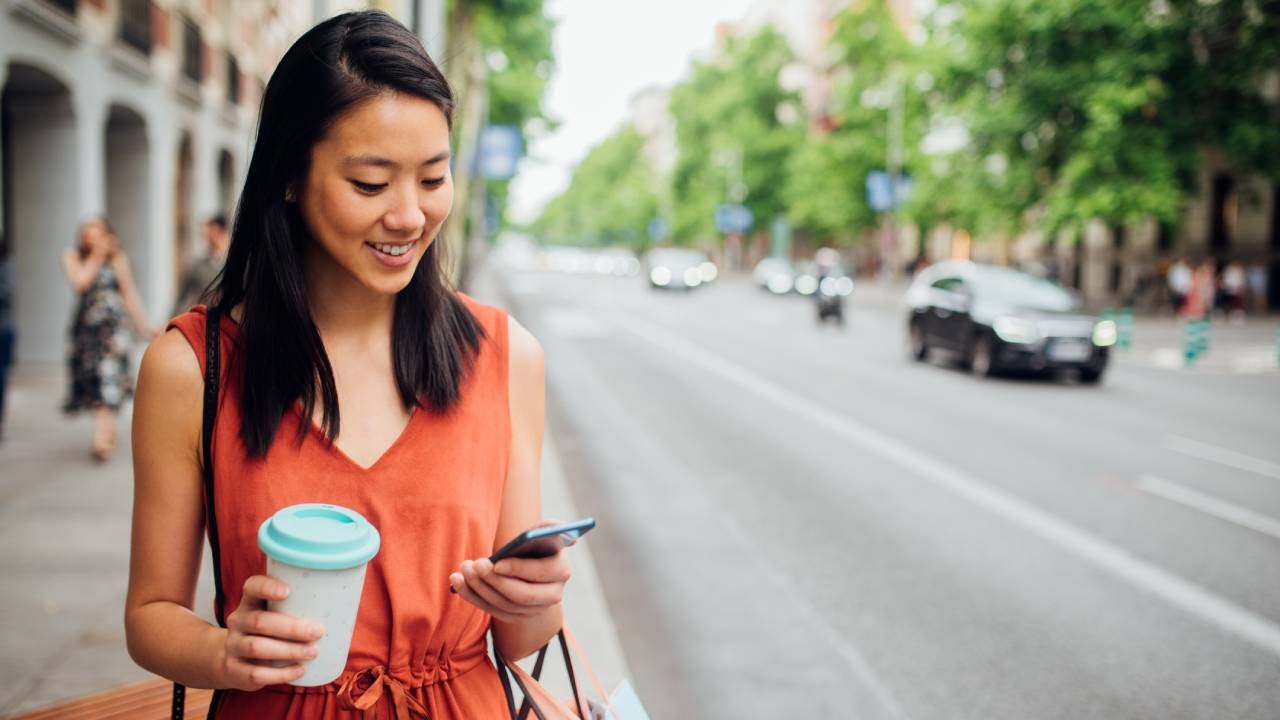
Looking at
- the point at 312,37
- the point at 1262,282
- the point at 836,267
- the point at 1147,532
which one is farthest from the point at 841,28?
the point at 312,37

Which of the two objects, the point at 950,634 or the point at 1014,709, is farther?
the point at 950,634

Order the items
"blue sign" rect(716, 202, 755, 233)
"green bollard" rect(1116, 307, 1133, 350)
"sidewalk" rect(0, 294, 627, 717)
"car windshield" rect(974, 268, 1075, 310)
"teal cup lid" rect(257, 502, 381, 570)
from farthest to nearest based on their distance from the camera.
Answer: "blue sign" rect(716, 202, 755, 233)
"green bollard" rect(1116, 307, 1133, 350)
"car windshield" rect(974, 268, 1075, 310)
"sidewalk" rect(0, 294, 627, 717)
"teal cup lid" rect(257, 502, 381, 570)

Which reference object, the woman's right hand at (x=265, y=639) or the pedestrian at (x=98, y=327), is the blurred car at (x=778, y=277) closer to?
the pedestrian at (x=98, y=327)

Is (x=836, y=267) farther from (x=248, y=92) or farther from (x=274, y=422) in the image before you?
(x=274, y=422)

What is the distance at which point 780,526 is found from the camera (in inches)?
281

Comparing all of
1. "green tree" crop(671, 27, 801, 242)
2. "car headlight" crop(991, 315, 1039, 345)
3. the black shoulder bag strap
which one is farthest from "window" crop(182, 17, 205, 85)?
"green tree" crop(671, 27, 801, 242)

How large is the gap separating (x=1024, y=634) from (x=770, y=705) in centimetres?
151

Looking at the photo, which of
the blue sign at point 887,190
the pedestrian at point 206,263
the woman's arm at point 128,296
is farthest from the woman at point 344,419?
the blue sign at point 887,190

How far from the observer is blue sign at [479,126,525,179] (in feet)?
104

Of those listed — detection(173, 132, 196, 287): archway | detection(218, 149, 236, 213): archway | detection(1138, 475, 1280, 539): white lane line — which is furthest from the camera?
detection(218, 149, 236, 213): archway

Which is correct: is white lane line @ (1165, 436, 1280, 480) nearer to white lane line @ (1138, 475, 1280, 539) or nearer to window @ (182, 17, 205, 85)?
white lane line @ (1138, 475, 1280, 539)

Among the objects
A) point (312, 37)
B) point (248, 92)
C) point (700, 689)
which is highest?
point (248, 92)

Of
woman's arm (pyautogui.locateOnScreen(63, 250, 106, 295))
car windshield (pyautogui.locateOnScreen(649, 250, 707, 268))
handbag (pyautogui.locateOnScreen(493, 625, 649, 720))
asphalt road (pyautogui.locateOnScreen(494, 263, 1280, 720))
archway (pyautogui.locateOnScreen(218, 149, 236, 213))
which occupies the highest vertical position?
archway (pyautogui.locateOnScreen(218, 149, 236, 213))

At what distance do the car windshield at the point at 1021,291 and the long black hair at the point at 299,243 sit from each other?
15.7 metres
